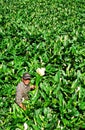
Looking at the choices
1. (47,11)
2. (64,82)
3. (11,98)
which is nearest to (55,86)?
(64,82)

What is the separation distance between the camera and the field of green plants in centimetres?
641

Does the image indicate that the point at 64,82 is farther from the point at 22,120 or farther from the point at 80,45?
the point at 80,45

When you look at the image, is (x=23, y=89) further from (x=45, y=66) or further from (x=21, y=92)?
(x=45, y=66)

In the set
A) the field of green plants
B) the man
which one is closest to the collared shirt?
the man

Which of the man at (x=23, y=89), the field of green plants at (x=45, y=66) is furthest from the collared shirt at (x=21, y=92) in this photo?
the field of green plants at (x=45, y=66)

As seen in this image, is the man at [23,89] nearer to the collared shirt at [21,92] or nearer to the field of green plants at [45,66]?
the collared shirt at [21,92]

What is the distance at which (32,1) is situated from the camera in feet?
72.7

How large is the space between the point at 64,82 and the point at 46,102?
→ 85 centimetres

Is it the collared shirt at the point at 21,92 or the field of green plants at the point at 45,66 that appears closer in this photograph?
the field of green plants at the point at 45,66

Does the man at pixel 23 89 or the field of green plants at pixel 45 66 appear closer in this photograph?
the field of green plants at pixel 45 66

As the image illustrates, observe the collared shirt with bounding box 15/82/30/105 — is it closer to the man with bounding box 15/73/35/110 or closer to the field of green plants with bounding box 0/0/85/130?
the man with bounding box 15/73/35/110

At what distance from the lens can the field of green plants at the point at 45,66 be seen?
21.0ft

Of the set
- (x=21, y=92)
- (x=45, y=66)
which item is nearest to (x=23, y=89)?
(x=21, y=92)

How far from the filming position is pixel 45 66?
988 cm
